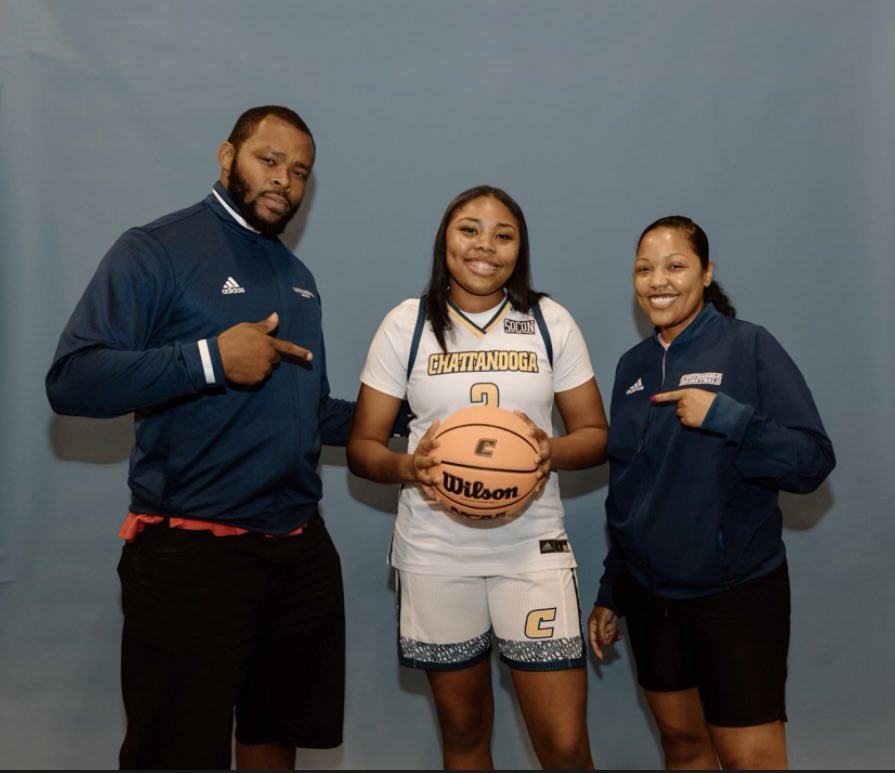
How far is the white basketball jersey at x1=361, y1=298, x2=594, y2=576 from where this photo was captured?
6.21ft

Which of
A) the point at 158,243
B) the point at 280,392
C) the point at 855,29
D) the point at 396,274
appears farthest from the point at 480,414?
the point at 855,29

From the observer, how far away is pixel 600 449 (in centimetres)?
201

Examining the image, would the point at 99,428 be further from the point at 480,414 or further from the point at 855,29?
the point at 855,29

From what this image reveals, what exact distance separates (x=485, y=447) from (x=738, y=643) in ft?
2.34

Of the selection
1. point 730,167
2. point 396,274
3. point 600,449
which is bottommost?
point 600,449

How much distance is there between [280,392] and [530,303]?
25.7 inches

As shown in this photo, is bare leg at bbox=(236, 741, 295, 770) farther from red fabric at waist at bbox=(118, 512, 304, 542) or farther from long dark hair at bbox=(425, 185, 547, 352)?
long dark hair at bbox=(425, 185, 547, 352)

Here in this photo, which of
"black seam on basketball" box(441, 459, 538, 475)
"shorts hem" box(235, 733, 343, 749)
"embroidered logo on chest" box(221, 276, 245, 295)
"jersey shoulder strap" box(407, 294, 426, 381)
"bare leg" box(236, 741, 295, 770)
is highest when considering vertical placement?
"embroidered logo on chest" box(221, 276, 245, 295)

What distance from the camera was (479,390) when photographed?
1907mm

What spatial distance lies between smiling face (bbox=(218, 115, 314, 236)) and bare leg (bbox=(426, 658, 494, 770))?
1.16m

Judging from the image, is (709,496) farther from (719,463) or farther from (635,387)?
(635,387)

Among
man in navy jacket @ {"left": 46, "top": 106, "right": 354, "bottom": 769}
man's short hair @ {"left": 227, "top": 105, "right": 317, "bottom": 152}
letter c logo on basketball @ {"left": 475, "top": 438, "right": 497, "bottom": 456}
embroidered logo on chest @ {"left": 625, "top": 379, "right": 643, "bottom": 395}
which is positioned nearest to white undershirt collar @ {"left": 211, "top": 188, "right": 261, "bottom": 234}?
man in navy jacket @ {"left": 46, "top": 106, "right": 354, "bottom": 769}

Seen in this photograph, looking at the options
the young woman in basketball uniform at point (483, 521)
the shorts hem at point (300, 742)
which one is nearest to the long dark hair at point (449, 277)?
the young woman in basketball uniform at point (483, 521)

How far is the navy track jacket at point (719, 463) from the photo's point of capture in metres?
1.73
